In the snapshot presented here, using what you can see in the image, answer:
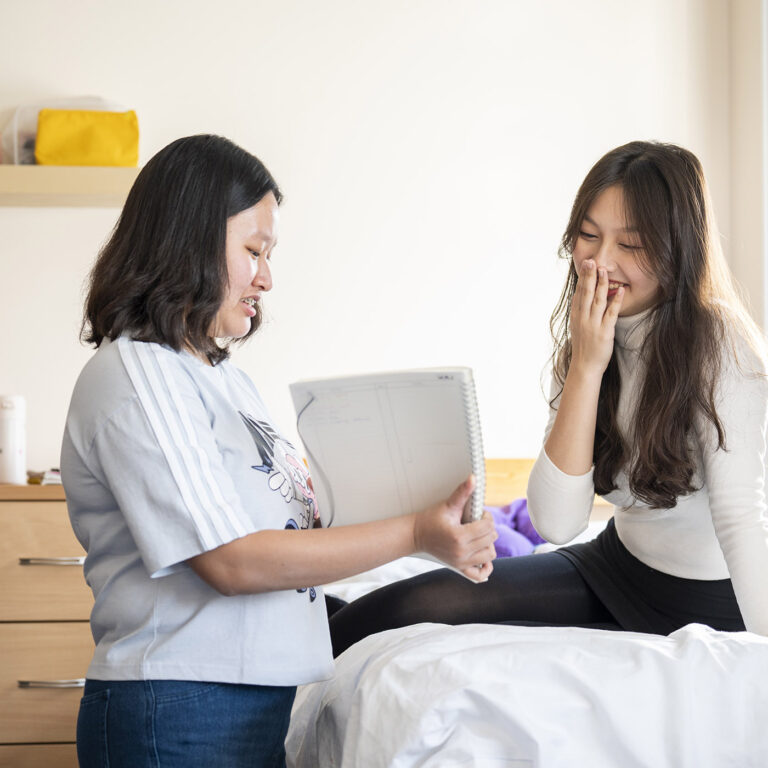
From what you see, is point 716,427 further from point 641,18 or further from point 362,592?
point 641,18

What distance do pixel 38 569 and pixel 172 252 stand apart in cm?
150

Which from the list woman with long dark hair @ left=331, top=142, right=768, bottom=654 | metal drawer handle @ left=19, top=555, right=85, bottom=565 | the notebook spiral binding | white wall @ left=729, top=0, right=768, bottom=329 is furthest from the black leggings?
white wall @ left=729, top=0, right=768, bottom=329

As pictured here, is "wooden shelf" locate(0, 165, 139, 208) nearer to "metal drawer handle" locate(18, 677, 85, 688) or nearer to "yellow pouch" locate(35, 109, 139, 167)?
"yellow pouch" locate(35, 109, 139, 167)

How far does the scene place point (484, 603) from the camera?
129 centimetres

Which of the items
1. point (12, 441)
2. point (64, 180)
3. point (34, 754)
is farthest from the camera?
point (64, 180)

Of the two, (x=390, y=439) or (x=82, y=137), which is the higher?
(x=82, y=137)

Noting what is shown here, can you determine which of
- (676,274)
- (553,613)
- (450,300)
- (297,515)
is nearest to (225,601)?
(297,515)

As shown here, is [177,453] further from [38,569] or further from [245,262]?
[38,569]

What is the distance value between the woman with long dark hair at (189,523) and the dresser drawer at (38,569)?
130 cm

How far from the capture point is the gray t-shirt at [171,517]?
34.1 inches

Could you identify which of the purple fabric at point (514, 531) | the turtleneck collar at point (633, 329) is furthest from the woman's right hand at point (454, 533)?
the purple fabric at point (514, 531)

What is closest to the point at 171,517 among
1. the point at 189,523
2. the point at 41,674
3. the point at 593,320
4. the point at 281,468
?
the point at 189,523

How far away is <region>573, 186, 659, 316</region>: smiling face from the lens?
1284 millimetres

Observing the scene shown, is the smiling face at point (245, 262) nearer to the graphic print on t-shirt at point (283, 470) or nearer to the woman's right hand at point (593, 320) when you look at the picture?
the graphic print on t-shirt at point (283, 470)
